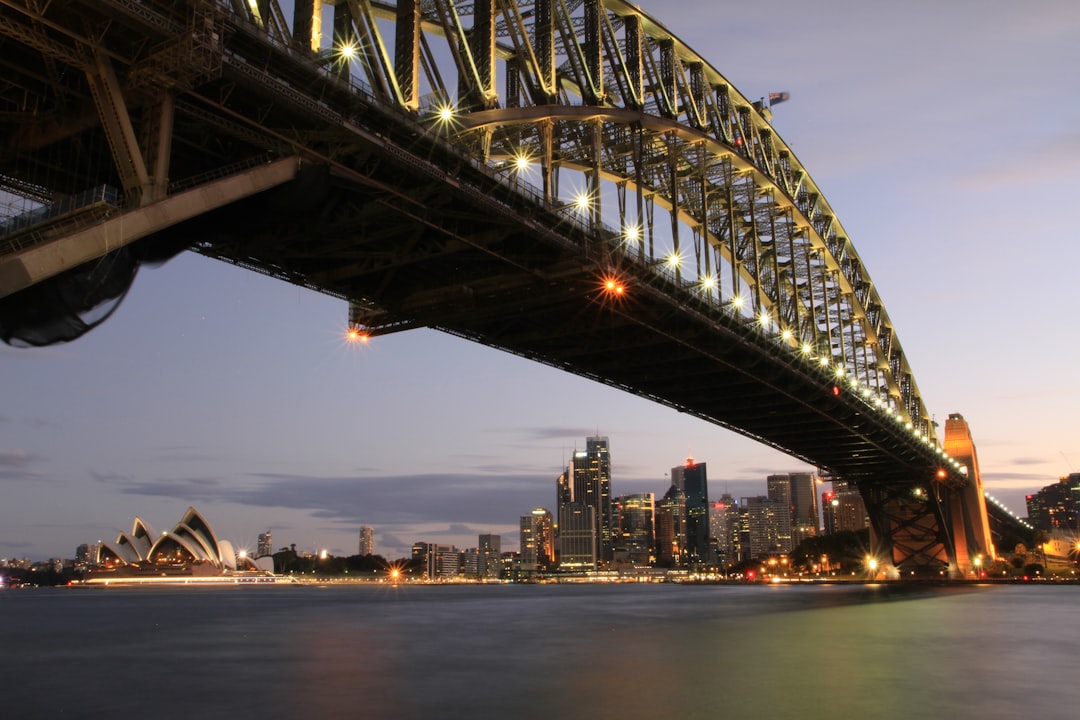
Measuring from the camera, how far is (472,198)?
28.9 meters

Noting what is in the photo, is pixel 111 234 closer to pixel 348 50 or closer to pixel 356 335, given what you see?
pixel 348 50

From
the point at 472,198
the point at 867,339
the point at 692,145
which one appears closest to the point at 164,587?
the point at 867,339

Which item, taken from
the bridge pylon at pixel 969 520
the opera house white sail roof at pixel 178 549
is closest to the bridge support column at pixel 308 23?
the bridge pylon at pixel 969 520

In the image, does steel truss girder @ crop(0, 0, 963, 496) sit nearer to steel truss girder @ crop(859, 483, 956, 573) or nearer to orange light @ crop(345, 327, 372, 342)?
orange light @ crop(345, 327, 372, 342)

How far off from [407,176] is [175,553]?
169 metres

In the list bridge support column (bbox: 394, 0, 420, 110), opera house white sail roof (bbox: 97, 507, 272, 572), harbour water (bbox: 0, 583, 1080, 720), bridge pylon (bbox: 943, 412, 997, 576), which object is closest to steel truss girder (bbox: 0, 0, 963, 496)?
bridge support column (bbox: 394, 0, 420, 110)

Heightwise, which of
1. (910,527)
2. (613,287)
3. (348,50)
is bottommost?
(910,527)

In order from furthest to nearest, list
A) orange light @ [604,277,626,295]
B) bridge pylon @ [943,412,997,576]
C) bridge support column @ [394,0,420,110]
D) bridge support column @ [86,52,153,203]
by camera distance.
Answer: bridge pylon @ [943,412,997,576], orange light @ [604,277,626,295], bridge support column @ [394,0,420,110], bridge support column @ [86,52,153,203]

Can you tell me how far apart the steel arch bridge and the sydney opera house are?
129239mm

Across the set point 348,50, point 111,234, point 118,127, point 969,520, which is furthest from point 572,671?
point 969,520

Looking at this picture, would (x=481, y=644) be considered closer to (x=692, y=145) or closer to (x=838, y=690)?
(x=838, y=690)

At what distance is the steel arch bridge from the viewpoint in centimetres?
2019

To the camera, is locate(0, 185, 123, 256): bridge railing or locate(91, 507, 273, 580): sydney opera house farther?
locate(91, 507, 273, 580): sydney opera house

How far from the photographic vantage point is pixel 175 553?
579 ft
